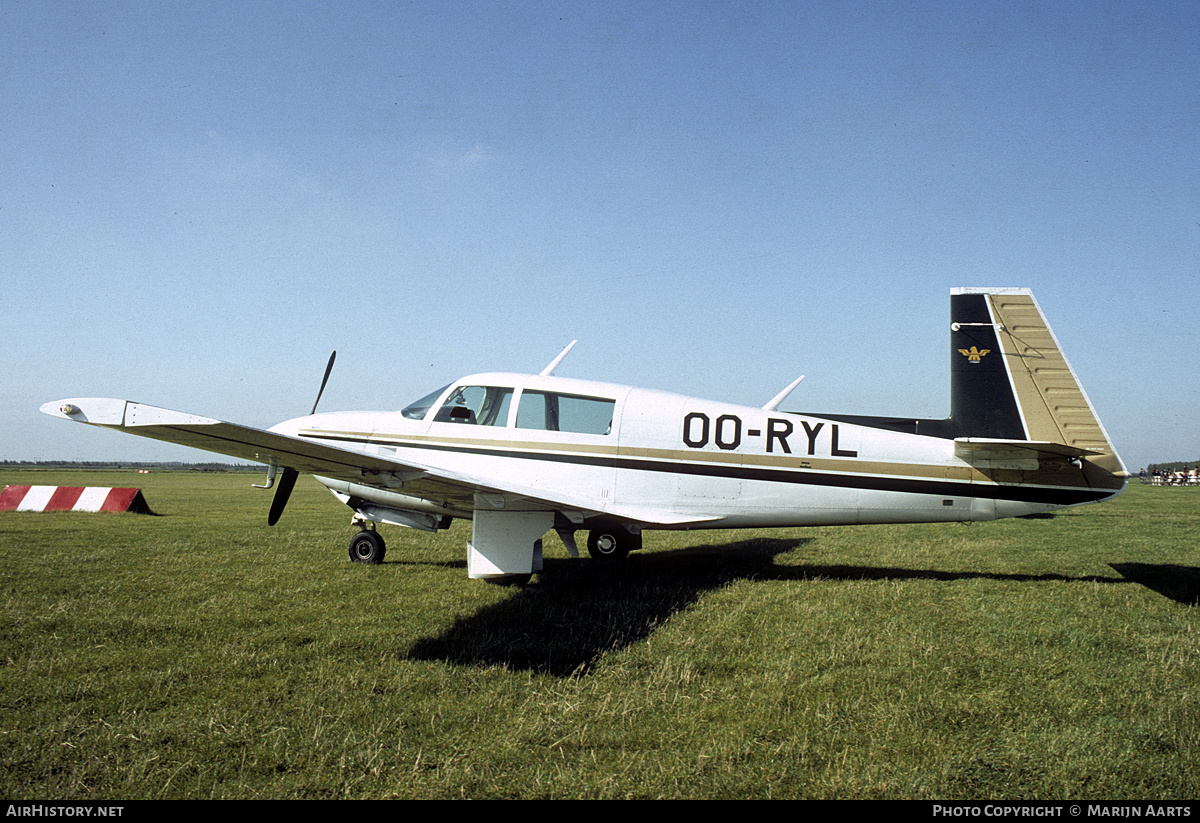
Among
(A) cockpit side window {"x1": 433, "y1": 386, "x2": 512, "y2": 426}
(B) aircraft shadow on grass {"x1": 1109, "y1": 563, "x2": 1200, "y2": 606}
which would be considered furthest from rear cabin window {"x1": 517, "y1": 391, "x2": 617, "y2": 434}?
(B) aircraft shadow on grass {"x1": 1109, "y1": 563, "x2": 1200, "y2": 606}

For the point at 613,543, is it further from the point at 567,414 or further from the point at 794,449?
the point at 794,449

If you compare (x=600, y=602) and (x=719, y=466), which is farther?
(x=719, y=466)

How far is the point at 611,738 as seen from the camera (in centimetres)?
351

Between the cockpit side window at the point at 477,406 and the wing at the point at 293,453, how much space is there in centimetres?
148

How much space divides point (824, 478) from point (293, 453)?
564 centimetres

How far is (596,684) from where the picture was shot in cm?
431

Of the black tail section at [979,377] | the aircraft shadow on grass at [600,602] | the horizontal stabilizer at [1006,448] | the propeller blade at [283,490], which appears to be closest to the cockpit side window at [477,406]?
the propeller blade at [283,490]

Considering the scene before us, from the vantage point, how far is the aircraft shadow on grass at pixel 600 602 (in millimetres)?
5051

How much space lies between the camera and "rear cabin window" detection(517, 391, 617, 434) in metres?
7.86

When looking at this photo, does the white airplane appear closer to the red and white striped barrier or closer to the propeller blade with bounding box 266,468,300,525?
the propeller blade with bounding box 266,468,300,525

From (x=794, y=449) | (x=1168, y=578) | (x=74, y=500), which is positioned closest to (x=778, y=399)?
(x=794, y=449)

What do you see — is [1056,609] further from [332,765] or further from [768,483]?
[332,765]
